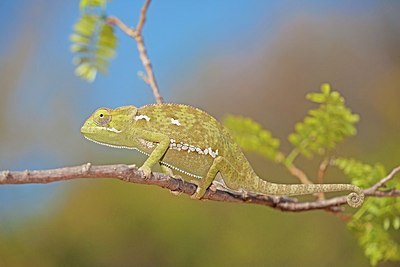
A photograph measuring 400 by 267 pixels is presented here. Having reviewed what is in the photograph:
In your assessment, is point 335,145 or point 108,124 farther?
point 335,145

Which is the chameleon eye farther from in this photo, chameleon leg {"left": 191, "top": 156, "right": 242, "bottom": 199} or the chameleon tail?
the chameleon tail

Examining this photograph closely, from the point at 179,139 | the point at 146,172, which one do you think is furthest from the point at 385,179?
the point at 146,172

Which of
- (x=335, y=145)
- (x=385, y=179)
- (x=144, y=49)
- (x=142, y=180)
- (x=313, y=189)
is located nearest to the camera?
(x=142, y=180)

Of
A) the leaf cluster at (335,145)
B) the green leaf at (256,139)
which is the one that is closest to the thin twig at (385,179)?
the leaf cluster at (335,145)

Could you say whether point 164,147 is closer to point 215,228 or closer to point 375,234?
point 375,234

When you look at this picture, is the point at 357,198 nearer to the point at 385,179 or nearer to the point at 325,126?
the point at 385,179

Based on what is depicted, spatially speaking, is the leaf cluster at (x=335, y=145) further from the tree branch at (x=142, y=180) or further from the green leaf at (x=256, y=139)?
the tree branch at (x=142, y=180)

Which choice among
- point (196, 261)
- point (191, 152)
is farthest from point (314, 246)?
point (191, 152)
